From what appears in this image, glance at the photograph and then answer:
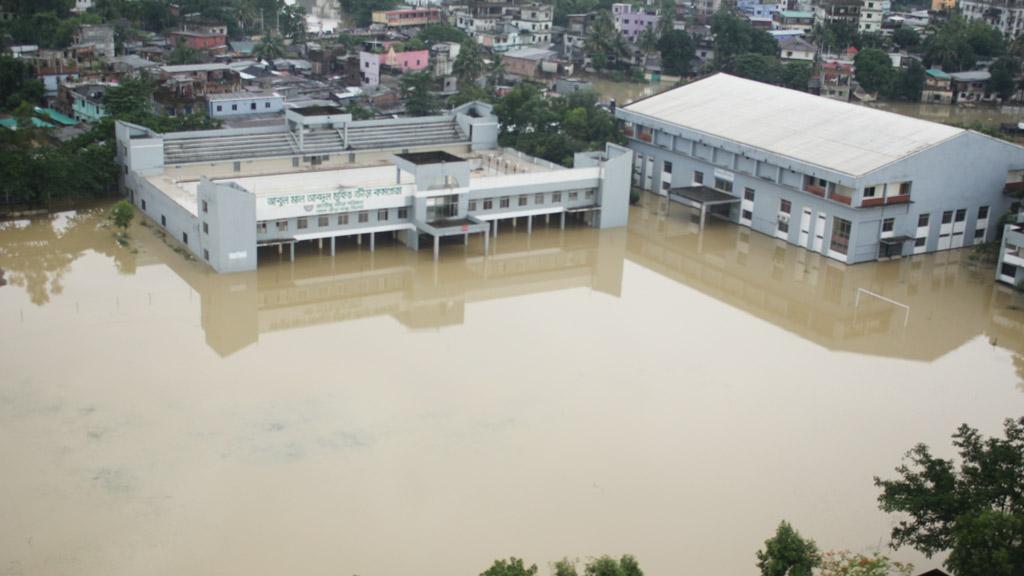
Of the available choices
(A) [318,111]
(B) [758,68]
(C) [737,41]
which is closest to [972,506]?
(A) [318,111]

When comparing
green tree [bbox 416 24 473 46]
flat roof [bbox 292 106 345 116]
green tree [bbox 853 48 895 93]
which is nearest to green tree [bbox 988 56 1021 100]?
green tree [bbox 853 48 895 93]

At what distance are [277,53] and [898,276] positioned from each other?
30481 mm

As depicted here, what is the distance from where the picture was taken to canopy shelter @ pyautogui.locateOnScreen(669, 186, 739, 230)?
26.1 metres

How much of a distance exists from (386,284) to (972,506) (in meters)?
12.8

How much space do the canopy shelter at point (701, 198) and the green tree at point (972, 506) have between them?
14415 millimetres

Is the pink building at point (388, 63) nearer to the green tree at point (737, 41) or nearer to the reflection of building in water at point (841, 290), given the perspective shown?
the green tree at point (737, 41)

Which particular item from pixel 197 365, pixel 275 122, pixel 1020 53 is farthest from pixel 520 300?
pixel 1020 53

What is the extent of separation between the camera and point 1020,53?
48406 mm

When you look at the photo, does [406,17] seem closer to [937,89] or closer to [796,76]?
[796,76]

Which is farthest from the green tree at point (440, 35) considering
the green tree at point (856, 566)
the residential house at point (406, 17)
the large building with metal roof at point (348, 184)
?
the green tree at point (856, 566)

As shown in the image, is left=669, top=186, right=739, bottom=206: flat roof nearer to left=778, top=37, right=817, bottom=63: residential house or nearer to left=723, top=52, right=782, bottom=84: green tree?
left=723, top=52, right=782, bottom=84: green tree

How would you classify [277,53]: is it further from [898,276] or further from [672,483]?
[672,483]

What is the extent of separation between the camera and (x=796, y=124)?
26.5 metres

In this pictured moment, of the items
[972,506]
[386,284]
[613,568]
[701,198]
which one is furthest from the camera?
[701,198]
